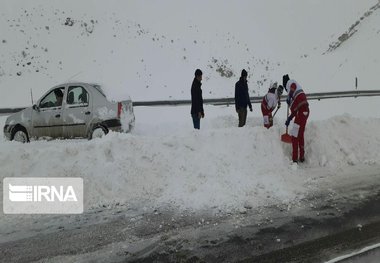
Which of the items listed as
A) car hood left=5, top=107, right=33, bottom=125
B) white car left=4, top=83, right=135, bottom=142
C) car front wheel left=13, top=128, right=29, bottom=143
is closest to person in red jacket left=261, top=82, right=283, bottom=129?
white car left=4, top=83, right=135, bottom=142

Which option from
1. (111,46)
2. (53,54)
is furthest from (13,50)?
(111,46)

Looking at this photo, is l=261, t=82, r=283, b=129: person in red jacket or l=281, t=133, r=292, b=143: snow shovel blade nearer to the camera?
l=281, t=133, r=292, b=143: snow shovel blade

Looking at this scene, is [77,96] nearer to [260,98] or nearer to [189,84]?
[260,98]

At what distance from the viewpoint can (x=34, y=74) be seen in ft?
73.9

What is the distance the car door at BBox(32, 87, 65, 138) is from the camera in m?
10.3

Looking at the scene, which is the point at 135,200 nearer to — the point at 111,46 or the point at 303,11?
the point at 111,46

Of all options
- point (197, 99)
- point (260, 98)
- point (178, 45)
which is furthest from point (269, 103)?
point (178, 45)

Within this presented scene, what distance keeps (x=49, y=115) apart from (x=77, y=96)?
0.83 m

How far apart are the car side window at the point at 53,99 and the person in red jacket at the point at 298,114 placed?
17.7ft

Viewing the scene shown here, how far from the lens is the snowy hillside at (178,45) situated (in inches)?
914

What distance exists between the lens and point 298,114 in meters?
9.05

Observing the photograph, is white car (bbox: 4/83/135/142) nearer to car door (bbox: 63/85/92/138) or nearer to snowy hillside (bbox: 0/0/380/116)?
car door (bbox: 63/85/92/138)

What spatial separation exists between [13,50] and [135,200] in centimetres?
1946

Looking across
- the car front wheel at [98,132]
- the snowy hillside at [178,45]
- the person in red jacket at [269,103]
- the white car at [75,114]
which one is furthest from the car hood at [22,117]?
the snowy hillside at [178,45]
